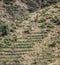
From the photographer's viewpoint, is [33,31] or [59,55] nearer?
[59,55]

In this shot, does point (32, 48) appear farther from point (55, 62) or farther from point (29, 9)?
point (29, 9)

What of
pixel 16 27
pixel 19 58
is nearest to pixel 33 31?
pixel 16 27

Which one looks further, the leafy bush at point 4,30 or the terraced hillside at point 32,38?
the leafy bush at point 4,30

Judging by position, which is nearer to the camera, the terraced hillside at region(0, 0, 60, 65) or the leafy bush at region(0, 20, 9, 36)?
the terraced hillside at region(0, 0, 60, 65)

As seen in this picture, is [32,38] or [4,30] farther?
[4,30]

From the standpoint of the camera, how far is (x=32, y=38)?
70.1ft

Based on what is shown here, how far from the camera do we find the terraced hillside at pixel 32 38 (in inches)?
763

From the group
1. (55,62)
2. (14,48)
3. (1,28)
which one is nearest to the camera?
(55,62)

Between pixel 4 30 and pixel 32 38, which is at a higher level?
pixel 4 30

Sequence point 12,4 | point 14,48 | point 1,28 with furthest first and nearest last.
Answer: point 12,4, point 1,28, point 14,48

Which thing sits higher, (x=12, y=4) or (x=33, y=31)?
(x=12, y=4)

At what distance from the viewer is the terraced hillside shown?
1939 centimetres

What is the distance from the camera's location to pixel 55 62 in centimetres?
1909

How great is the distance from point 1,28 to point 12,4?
12.2ft
